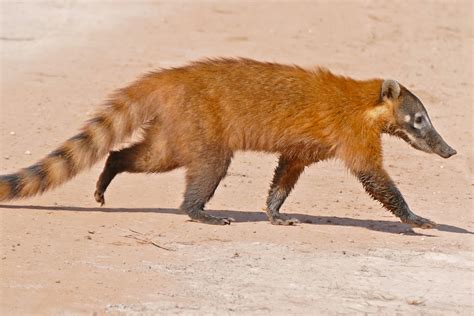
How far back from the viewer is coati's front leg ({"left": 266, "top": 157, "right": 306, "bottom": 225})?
11445mm

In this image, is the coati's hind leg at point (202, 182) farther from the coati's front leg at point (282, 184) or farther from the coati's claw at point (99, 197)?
the coati's claw at point (99, 197)

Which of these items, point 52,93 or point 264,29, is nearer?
point 52,93

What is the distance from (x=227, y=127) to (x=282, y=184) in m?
0.94

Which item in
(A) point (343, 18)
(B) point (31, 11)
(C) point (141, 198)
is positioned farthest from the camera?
(A) point (343, 18)

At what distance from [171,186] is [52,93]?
11.8 ft

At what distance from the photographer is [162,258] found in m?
9.55

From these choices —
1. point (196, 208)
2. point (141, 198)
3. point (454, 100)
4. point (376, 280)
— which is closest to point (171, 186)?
point (141, 198)

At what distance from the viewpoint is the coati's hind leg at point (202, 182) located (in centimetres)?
1088

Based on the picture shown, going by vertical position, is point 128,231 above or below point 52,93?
above

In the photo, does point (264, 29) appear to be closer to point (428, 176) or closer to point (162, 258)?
point (428, 176)

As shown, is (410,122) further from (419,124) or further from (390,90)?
(390,90)

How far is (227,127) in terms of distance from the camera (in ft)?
36.0

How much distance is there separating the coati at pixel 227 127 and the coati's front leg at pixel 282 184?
9 centimetres

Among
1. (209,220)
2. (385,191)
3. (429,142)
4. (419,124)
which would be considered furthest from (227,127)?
(429,142)
